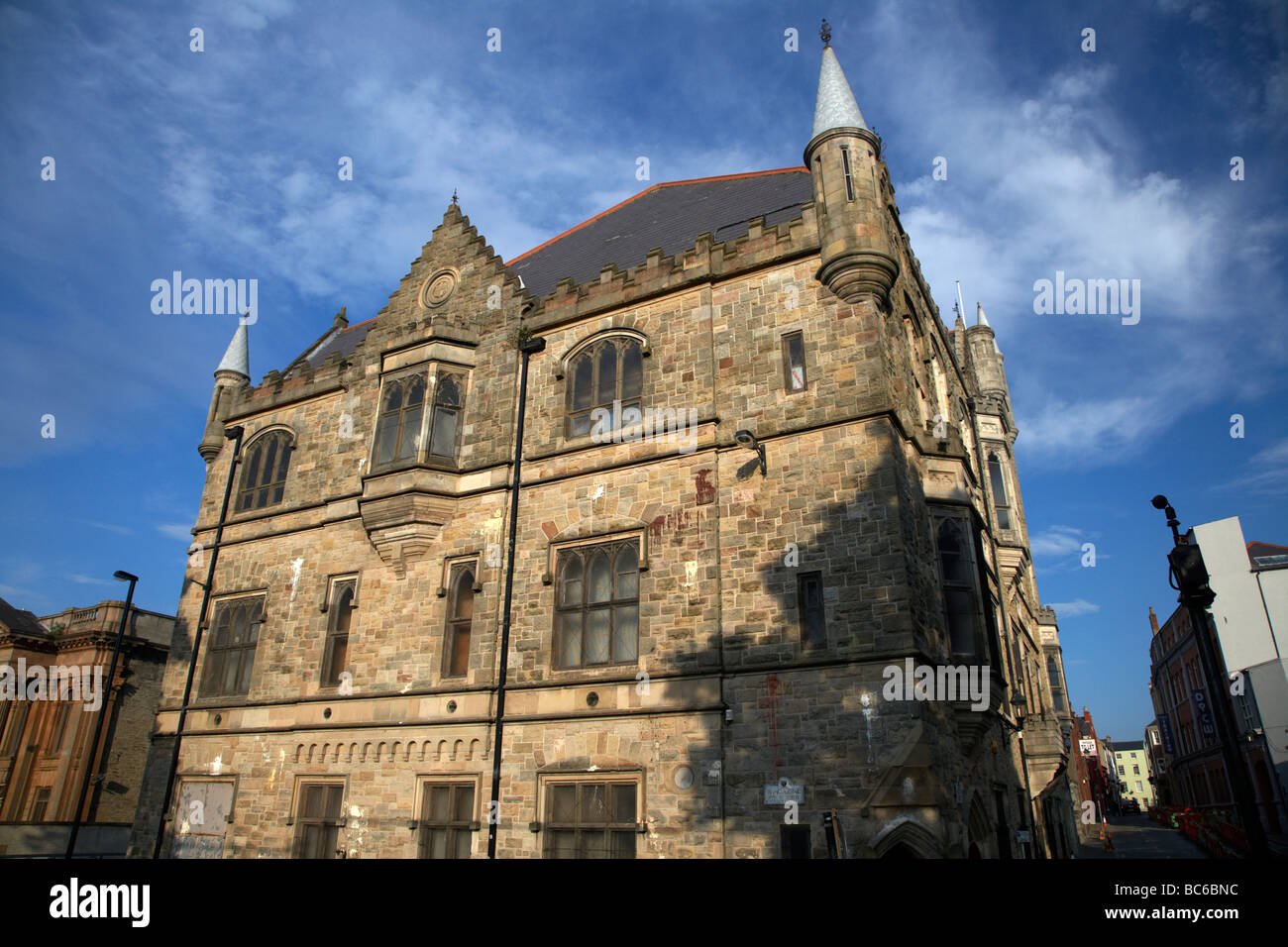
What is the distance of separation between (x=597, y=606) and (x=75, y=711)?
2829 cm

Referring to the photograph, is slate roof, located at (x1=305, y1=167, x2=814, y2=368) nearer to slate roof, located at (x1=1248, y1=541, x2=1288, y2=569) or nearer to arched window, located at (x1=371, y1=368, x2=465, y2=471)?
arched window, located at (x1=371, y1=368, x2=465, y2=471)

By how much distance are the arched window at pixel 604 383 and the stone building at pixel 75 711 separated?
23.1m

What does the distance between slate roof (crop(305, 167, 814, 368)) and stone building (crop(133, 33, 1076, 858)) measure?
6.4 inches

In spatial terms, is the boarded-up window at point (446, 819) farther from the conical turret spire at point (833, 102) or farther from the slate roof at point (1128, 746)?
the slate roof at point (1128, 746)

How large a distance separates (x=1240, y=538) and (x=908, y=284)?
39339 millimetres

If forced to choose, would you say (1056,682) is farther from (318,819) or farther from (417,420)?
(318,819)

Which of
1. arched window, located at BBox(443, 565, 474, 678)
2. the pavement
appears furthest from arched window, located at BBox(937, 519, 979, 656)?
the pavement

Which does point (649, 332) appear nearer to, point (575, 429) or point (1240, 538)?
point (575, 429)

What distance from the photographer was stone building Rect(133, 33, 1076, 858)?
13.1m

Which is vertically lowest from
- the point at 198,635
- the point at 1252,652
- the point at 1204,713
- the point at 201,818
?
the point at 201,818

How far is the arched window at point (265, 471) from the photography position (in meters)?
22.2

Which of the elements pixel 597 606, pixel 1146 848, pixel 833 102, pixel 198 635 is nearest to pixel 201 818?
pixel 198 635

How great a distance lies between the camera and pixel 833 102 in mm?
16812

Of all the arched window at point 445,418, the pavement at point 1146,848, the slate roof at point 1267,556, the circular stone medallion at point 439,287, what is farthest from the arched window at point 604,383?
the slate roof at point 1267,556
